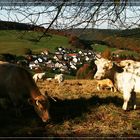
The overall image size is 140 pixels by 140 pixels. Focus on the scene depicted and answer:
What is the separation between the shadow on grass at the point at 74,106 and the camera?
12.2 meters

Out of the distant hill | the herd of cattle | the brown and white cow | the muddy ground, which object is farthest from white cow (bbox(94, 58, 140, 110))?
the distant hill

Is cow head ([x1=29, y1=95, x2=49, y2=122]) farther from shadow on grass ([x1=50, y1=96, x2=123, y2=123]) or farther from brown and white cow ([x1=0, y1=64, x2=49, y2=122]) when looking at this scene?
shadow on grass ([x1=50, y1=96, x2=123, y2=123])

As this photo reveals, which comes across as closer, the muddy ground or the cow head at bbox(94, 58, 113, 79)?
the muddy ground

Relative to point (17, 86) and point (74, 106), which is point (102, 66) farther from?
point (17, 86)

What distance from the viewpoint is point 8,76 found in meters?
13.8

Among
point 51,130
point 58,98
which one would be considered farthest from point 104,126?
point 58,98

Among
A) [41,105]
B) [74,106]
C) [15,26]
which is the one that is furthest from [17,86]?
[15,26]

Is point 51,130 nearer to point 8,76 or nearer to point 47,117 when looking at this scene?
point 47,117

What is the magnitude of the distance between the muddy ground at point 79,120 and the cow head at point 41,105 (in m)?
0.16

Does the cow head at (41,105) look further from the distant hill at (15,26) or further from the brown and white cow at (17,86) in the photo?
the distant hill at (15,26)

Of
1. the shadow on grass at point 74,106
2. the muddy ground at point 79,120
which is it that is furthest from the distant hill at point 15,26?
the shadow on grass at point 74,106

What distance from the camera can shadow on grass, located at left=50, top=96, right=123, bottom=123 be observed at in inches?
482

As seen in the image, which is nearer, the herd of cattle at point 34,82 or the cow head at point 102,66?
the herd of cattle at point 34,82

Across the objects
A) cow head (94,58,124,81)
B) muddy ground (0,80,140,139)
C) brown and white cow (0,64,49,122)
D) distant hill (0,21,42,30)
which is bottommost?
muddy ground (0,80,140,139)
